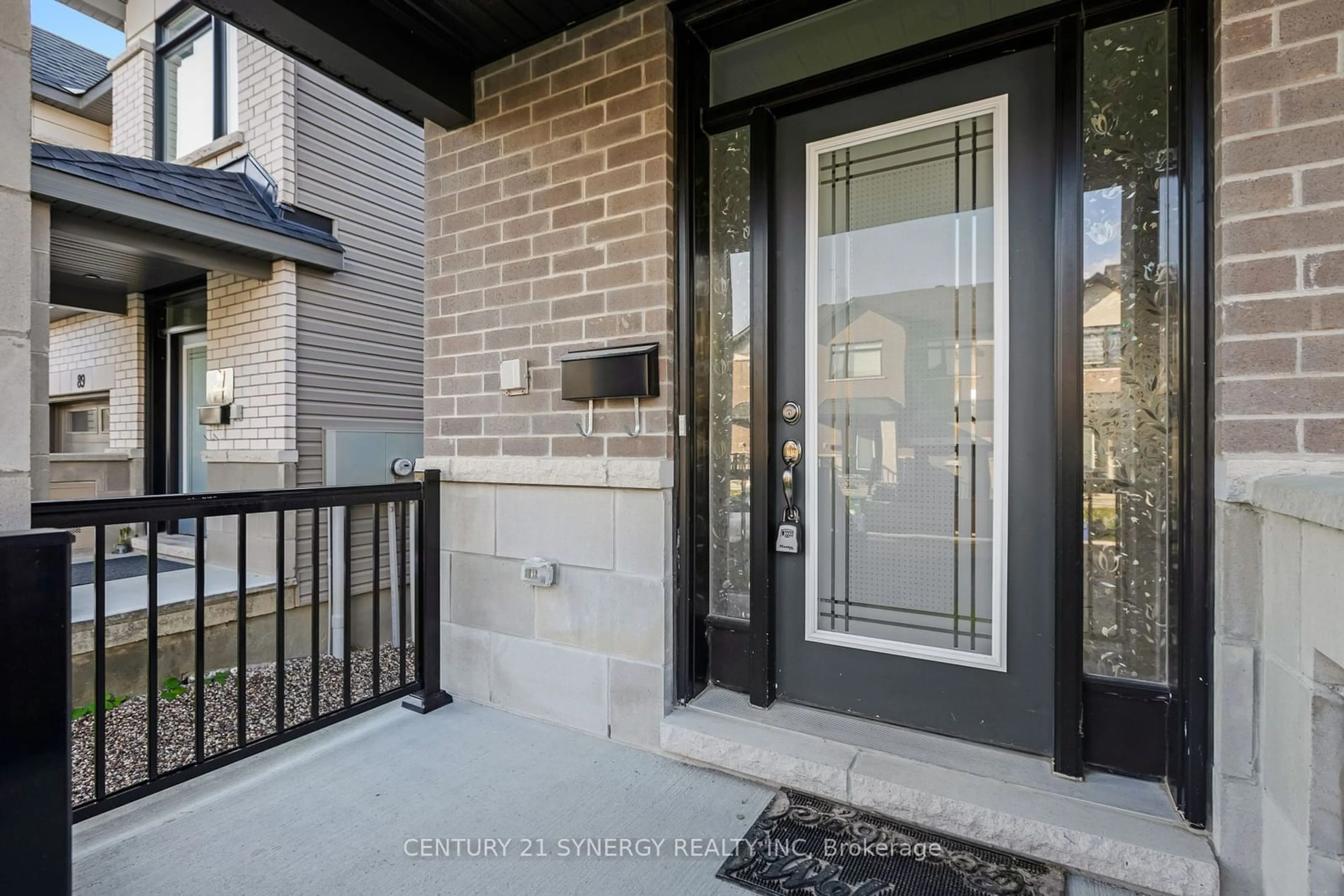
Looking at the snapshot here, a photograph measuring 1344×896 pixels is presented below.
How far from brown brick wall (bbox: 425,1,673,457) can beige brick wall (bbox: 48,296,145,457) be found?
434cm

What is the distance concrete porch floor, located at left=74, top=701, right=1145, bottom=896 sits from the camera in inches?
58.4

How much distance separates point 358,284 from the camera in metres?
4.86

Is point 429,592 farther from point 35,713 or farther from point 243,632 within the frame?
point 35,713

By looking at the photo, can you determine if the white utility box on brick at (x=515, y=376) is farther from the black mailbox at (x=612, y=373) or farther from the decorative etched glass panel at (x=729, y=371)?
the decorative etched glass panel at (x=729, y=371)

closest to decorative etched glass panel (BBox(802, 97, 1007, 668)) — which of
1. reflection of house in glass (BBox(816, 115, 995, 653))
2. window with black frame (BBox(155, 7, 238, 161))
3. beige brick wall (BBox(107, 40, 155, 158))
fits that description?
Result: reflection of house in glass (BBox(816, 115, 995, 653))

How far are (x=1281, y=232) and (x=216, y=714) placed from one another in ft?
16.0

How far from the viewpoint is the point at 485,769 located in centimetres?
198

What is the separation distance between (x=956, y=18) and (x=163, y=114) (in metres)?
6.64

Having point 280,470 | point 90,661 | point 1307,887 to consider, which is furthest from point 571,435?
point 90,661

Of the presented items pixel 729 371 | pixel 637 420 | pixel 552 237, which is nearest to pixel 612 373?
pixel 637 420

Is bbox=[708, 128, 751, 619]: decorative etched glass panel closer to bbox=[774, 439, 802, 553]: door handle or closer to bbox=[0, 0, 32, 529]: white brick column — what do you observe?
bbox=[774, 439, 802, 553]: door handle

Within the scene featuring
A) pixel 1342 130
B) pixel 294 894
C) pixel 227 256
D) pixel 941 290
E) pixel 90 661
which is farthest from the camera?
pixel 227 256

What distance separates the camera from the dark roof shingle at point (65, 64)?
690 centimetres

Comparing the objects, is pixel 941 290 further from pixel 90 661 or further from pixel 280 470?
pixel 90 661
